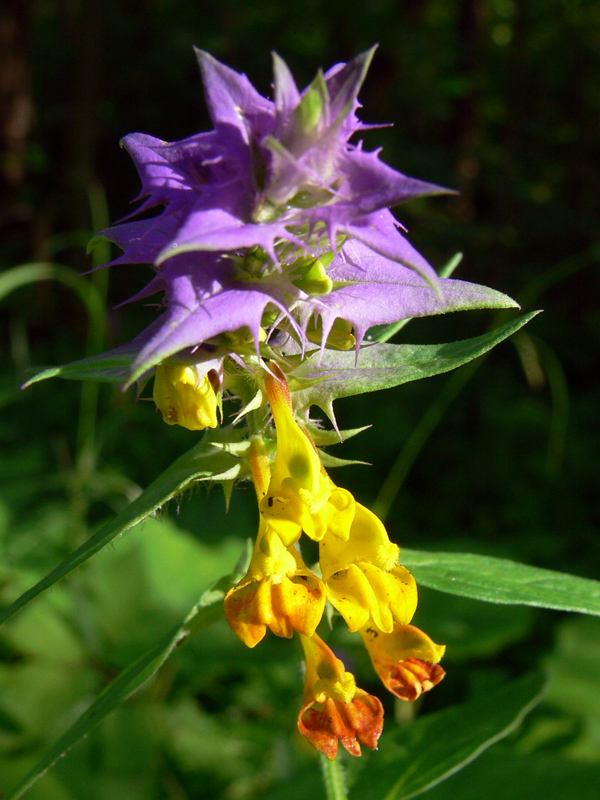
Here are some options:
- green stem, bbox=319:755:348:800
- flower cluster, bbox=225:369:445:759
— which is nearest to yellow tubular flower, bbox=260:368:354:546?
flower cluster, bbox=225:369:445:759

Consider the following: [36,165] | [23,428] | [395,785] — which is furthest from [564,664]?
[36,165]

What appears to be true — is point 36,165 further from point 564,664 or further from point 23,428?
point 564,664

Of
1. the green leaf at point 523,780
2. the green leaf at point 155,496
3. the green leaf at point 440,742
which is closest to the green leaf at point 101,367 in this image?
the green leaf at point 155,496

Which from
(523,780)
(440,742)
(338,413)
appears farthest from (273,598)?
(338,413)

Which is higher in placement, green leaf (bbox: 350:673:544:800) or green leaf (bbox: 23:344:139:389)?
green leaf (bbox: 23:344:139:389)

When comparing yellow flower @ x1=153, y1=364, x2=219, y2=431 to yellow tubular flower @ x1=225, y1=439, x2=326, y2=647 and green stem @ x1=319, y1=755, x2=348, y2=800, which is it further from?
green stem @ x1=319, y1=755, x2=348, y2=800

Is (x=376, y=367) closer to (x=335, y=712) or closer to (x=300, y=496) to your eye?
(x=300, y=496)

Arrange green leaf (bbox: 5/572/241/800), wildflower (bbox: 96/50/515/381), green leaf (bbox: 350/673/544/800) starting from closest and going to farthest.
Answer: wildflower (bbox: 96/50/515/381) → green leaf (bbox: 5/572/241/800) → green leaf (bbox: 350/673/544/800)
